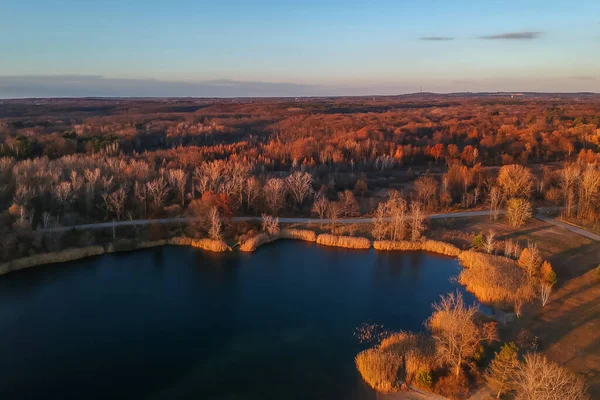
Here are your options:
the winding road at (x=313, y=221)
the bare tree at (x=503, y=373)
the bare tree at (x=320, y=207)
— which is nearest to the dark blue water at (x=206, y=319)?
the winding road at (x=313, y=221)

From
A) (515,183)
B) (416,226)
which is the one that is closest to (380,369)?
(416,226)

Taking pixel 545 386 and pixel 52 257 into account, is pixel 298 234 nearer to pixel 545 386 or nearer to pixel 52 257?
pixel 52 257

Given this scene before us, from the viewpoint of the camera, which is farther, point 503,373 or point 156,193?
point 156,193

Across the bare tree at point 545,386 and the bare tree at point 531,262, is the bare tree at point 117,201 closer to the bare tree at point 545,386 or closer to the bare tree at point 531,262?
the bare tree at point 531,262

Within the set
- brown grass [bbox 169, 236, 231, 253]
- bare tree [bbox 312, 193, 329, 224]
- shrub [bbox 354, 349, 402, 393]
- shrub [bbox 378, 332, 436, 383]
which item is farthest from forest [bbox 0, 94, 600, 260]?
shrub [bbox 354, 349, 402, 393]

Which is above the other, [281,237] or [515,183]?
[515,183]

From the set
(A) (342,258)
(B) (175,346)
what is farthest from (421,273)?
(B) (175,346)

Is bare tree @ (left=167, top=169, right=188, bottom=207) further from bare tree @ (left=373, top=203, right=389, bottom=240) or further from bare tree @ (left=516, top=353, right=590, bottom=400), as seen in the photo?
bare tree @ (left=516, top=353, right=590, bottom=400)
